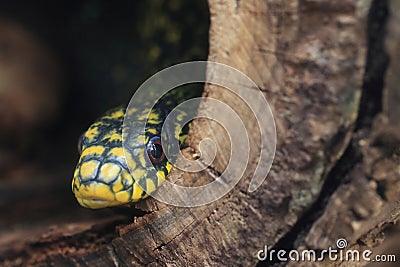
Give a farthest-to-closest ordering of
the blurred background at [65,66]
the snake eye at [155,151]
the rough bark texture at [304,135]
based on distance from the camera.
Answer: the blurred background at [65,66], the snake eye at [155,151], the rough bark texture at [304,135]

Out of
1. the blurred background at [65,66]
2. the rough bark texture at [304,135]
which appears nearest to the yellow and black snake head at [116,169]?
the rough bark texture at [304,135]

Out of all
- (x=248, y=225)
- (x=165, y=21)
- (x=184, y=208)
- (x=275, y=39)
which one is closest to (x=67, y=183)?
(x=165, y=21)

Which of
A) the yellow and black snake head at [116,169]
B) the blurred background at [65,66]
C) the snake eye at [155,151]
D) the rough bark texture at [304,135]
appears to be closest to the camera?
the rough bark texture at [304,135]

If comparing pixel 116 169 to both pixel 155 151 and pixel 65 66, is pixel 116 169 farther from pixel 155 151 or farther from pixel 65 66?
pixel 65 66

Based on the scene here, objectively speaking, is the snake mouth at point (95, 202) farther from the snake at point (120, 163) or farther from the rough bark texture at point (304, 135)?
the rough bark texture at point (304, 135)

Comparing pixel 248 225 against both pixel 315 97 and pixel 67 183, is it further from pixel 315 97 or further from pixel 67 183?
pixel 67 183

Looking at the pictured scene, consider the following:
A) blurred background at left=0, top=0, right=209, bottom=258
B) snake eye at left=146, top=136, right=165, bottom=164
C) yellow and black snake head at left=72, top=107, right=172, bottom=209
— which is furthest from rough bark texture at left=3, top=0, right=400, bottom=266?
blurred background at left=0, top=0, right=209, bottom=258

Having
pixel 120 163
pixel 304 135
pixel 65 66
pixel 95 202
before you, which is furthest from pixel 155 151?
pixel 65 66

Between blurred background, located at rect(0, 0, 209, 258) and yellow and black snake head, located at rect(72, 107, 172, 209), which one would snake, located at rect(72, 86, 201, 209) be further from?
blurred background, located at rect(0, 0, 209, 258)
